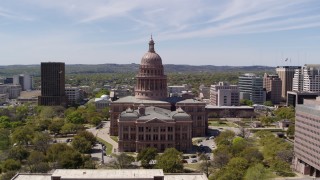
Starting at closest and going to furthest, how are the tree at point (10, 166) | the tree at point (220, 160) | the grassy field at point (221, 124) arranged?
the tree at point (10, 166) < the tree at point (220, 160) < the grassy field at point (221, 124)

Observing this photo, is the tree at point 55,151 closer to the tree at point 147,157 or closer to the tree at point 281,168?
the tree at point 147,157

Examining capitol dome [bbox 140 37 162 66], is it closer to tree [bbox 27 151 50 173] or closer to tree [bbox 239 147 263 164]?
tree [bbox 239 147 263 164]

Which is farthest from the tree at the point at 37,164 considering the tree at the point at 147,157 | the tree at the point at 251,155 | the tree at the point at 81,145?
the tree at the point at 251,155

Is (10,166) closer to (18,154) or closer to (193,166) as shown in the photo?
(18,154)

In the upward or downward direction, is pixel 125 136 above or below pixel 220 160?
above

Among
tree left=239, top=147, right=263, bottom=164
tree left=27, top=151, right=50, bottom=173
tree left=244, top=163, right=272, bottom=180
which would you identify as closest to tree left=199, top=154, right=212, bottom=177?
tree left=239, top=147, right=263, bottom=164

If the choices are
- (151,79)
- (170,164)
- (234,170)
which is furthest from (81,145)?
(234,170)

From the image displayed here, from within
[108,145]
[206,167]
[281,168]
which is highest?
[206,167]

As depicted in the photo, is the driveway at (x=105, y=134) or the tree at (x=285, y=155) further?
the driveway at (x=105, y=134)

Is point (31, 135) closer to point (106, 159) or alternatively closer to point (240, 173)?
point (106, 159)
